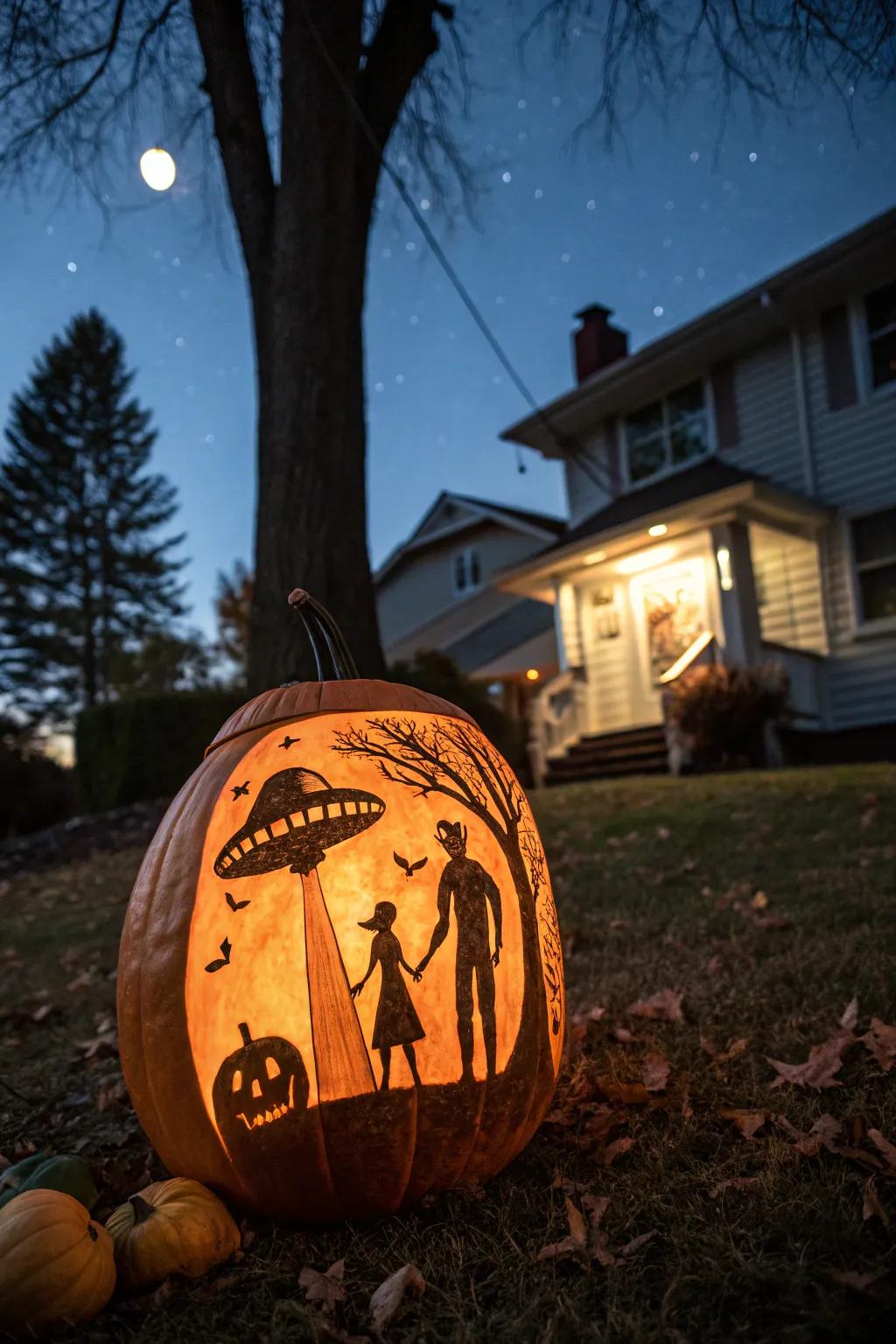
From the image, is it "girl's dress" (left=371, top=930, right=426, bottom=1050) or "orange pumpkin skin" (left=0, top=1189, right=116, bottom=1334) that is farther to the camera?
"girl's dress" (left=371, top=930, right=426, bottom=1050)

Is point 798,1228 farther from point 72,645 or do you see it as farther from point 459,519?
point 72,645

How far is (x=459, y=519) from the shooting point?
80.0ft

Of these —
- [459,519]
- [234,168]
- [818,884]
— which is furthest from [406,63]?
[459,519]

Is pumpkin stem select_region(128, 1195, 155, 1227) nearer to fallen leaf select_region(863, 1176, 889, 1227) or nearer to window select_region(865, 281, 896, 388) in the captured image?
fallen leaf select_region(863, 1176, 889, 1227)

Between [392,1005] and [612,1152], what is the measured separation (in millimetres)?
720

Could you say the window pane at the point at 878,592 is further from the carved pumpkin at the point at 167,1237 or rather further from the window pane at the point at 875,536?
the carved pumpkin at the point at 167,1237

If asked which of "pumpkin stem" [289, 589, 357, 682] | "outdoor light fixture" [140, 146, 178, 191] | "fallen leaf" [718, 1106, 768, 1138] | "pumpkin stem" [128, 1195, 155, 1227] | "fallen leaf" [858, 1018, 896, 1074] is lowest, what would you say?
"fallen leaf" [718, 1106, 768, 1138]

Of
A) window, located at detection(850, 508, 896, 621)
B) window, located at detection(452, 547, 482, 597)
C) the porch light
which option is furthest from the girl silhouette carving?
window, located at detection(452, 547, 482, 597)

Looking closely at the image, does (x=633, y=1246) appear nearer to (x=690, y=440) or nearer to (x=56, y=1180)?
(x=56, y=1180)

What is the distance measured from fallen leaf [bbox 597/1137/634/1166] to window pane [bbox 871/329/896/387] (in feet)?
42.3

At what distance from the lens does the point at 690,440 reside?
48.4ft

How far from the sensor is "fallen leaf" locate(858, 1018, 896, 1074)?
2322 millimetres

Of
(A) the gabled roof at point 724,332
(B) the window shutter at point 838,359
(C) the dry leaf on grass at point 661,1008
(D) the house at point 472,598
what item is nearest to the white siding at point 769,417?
(A) the gabled roof at point 724,332

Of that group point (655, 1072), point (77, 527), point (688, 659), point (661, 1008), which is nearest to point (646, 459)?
point (688, 659)
